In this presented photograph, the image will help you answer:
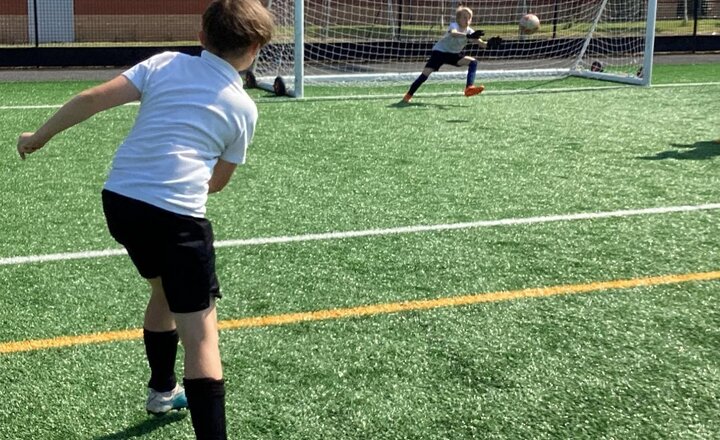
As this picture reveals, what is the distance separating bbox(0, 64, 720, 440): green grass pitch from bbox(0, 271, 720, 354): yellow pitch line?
45mm

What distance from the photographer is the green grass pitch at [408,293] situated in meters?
3.50

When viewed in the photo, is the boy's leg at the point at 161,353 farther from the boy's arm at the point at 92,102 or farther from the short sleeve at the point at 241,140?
the boy's arm at the point at 92,102

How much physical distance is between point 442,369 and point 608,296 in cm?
133

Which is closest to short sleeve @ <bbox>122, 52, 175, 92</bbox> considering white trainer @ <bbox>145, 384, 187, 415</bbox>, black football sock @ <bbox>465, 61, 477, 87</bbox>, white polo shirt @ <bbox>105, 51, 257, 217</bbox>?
white polo shirt @ <bbox>105, 51, 257, 217</bbox>

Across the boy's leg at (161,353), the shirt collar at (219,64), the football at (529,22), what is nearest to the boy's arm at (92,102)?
the shirt collar at (219,64)

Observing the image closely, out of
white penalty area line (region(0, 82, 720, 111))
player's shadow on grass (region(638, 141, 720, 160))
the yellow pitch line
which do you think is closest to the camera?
the yellow pitch line

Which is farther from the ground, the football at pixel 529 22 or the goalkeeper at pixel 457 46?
the football at pixel 529 22

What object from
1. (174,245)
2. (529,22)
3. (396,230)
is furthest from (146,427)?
(529,22)

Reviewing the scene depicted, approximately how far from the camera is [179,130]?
283 centimetres

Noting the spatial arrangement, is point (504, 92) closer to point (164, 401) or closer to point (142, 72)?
point (164, 401)

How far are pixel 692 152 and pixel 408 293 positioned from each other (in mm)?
5028

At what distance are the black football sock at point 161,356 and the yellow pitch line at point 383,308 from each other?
881 millimetres

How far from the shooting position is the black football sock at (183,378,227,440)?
113 inches

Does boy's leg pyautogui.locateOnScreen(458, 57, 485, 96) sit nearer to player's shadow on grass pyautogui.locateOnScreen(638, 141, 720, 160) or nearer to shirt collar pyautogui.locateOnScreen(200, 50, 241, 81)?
player's shadow on grass pyautogui.locateOnScreen(638, 141, 720, 160)
